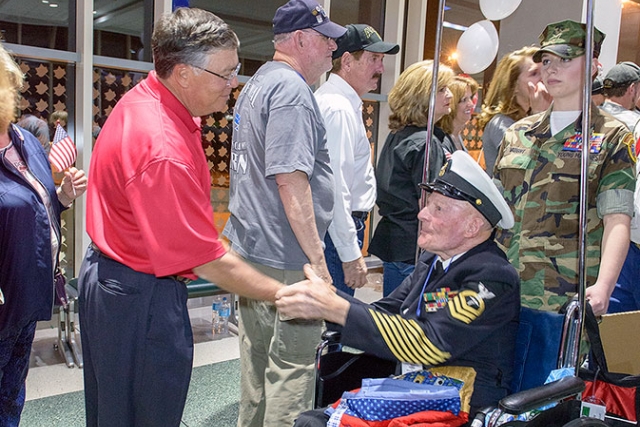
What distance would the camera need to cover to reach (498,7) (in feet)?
12.3

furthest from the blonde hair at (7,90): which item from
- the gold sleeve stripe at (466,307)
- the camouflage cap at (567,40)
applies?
the camouflage cap at (567,40)

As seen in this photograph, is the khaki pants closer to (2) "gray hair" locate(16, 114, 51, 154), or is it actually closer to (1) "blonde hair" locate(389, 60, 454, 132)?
(1) "blonde hair" locate(389, 60, 454, 132)

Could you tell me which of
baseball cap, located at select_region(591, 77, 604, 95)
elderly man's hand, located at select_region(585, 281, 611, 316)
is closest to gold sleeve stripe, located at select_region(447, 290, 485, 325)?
elderly man's hand, located at select_region(585, 281, 611, 316)

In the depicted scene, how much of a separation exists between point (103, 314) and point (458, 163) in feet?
3.50

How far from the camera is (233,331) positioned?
4.18m

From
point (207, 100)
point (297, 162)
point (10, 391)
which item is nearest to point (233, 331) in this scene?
point (10, 391)

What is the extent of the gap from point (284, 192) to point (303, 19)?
66 cm

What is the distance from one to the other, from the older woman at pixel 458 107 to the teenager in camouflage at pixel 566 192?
0.96 metres

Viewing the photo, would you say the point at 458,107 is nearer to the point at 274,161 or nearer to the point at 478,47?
the point at 478,47

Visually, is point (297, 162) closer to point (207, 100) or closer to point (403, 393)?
point (207, 100)

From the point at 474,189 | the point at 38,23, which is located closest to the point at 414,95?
the point at 474,189

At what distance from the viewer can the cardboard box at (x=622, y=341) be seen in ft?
5.76

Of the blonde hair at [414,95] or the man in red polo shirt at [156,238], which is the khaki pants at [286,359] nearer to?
the man in red polo shirt at [156,238]

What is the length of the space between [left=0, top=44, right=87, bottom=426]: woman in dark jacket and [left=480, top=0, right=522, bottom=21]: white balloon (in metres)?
3.00
